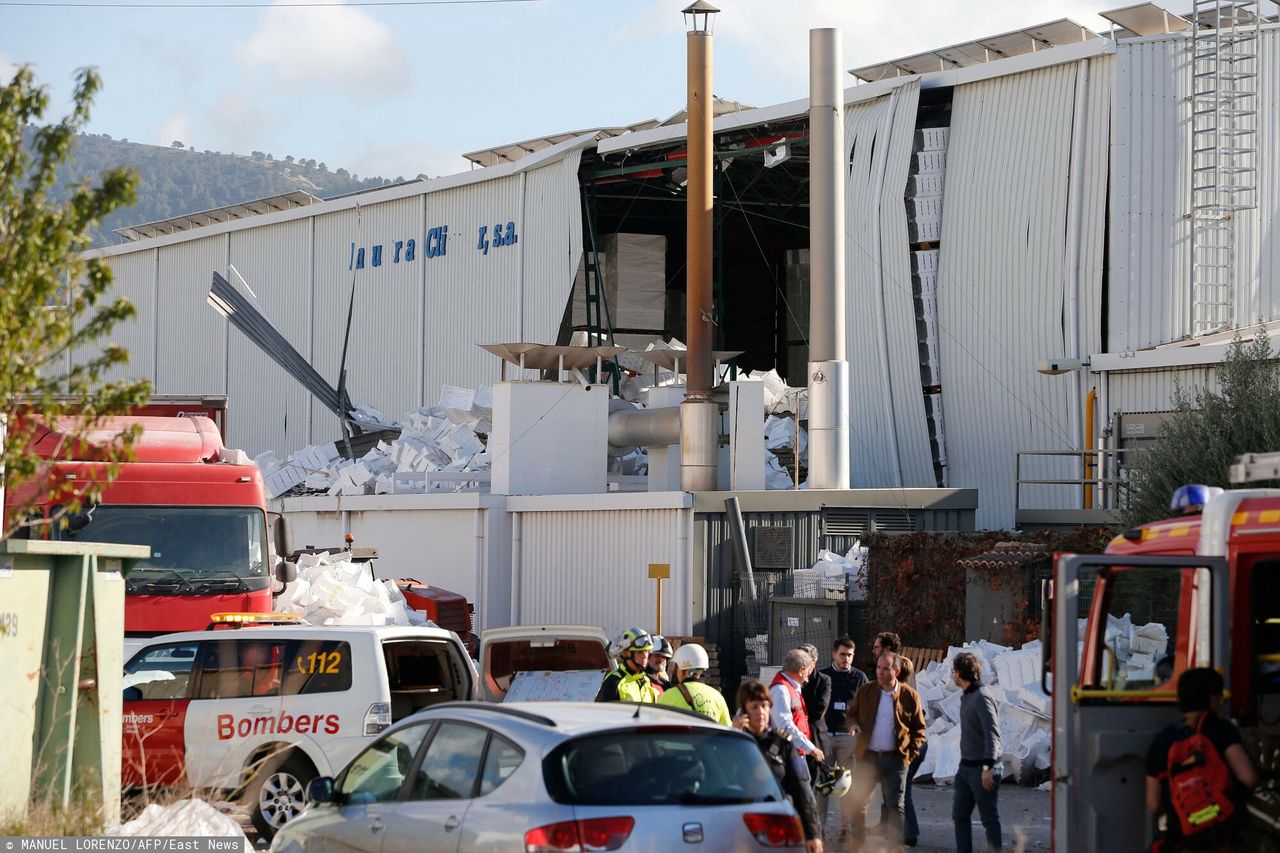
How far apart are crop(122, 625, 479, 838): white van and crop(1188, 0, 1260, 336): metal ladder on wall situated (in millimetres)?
19735

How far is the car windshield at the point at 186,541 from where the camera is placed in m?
16.2

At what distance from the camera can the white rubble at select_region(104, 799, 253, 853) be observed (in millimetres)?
9328

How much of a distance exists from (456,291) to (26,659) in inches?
1315

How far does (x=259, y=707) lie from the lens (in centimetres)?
1262

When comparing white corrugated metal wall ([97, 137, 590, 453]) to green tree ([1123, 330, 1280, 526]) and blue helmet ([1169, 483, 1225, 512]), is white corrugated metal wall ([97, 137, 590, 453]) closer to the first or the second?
green tree ([1123, 330, 1280, 526])

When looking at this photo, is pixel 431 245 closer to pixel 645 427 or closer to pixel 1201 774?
pixel 645 427

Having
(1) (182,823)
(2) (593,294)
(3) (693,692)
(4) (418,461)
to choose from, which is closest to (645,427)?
(4) (418,461)

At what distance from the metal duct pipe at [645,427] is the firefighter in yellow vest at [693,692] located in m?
18.7

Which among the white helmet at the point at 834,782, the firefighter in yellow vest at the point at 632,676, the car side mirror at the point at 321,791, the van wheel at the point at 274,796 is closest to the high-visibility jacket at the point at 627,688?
the firefighter in yellow vest at the point at 632,676

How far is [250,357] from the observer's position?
49.0m

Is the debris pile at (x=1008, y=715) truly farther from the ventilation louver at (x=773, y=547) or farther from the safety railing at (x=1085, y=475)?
the safety railing at (x=1085, y=475)

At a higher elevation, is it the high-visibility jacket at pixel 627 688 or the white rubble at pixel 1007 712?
the high-visibility jacket at pixel 627 688

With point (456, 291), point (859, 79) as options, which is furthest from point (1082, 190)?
point (456, 291)

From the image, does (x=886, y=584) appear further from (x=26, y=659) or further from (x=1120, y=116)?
(x=26, y=659)
